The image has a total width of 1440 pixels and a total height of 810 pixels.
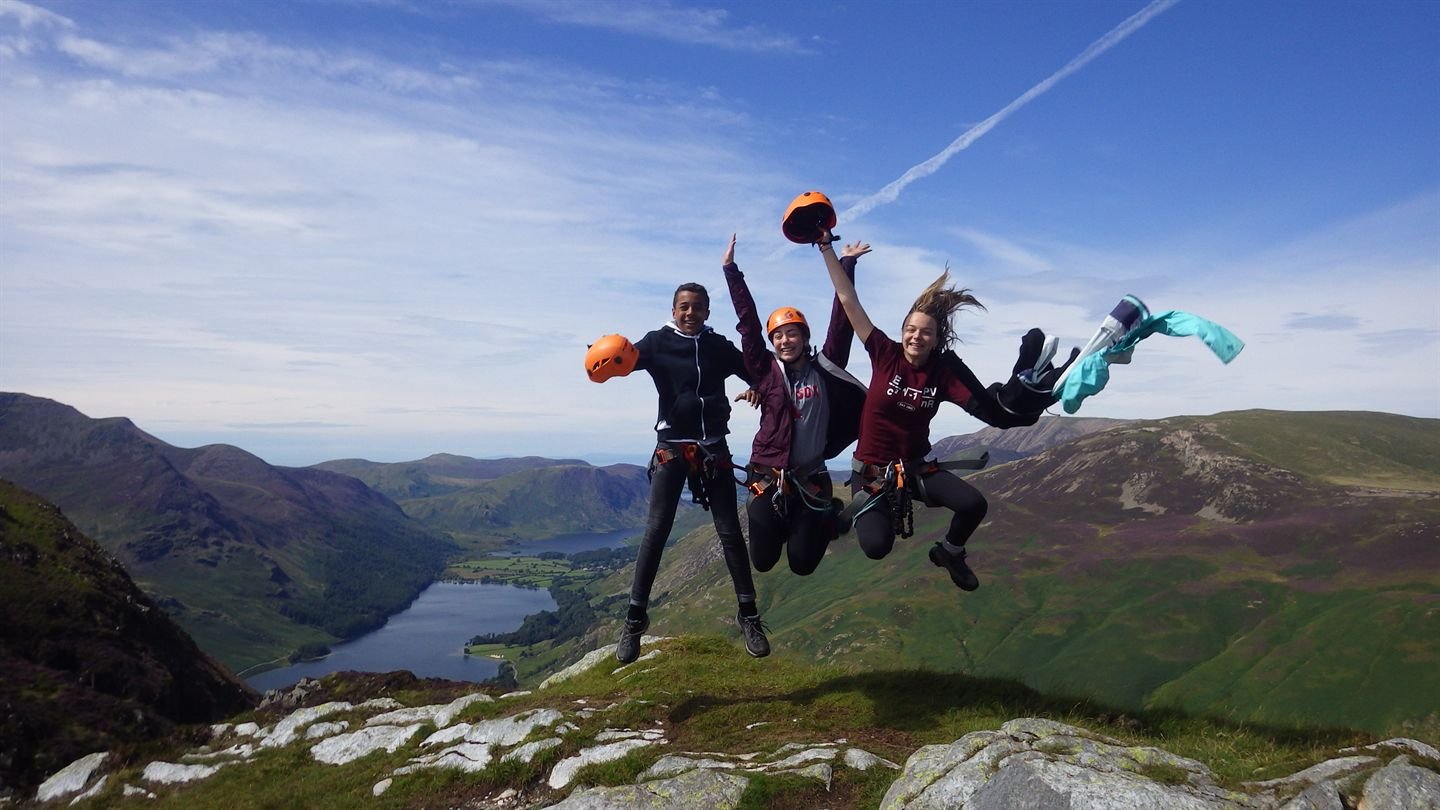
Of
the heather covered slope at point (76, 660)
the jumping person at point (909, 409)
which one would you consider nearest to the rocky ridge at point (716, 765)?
the jumping person at point (909, 409)

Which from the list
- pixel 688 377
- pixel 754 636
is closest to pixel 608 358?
pixel 688 377

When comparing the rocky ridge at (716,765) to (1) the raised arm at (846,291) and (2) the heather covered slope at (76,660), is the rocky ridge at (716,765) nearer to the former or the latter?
(1) the raised arm at (846,291)

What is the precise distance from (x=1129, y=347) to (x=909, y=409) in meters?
3.04

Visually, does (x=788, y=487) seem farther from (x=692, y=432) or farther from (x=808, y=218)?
(x=808, y=218)

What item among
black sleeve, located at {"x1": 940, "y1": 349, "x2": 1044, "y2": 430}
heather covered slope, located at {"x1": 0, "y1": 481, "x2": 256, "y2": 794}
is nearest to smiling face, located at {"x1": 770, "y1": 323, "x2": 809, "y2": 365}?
black sleeve, located at {"x1": 940, "y1": 349, "x2": 1044, "y2": 430}

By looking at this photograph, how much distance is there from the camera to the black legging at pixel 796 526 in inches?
461

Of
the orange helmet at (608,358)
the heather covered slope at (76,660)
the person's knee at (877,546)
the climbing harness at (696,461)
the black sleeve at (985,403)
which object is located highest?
the orange helmet at (608,358)

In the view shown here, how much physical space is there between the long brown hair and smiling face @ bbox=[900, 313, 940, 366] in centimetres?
10

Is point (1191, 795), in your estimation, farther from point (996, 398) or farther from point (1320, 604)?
point (1320, 604)

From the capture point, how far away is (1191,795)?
23.6 ft

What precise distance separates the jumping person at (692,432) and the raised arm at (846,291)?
6.81ft

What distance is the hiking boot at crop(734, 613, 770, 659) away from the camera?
12016mm

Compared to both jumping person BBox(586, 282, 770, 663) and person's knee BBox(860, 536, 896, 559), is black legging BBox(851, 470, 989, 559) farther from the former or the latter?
jumping person BBox(586, 282, 770, 663)

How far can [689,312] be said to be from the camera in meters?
12.3
